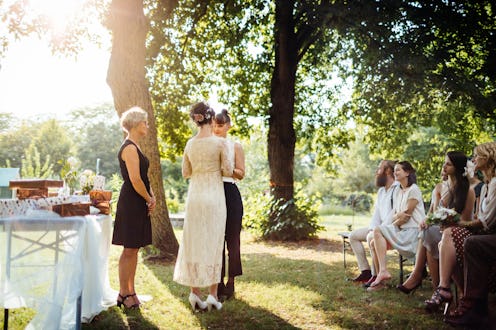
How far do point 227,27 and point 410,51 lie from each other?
6934mm

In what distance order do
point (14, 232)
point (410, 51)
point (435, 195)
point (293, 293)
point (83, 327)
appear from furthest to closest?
1. point (410, 51)
2. point (435, 195)
3. point (293, 293)
4. point (83, 327)
5. point (14, 232)

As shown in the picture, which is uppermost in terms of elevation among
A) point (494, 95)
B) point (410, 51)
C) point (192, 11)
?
point (192, 11)

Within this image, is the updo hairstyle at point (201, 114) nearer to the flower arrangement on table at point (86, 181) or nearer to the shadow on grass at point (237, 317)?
the flower arrangement on table at point (86, 181)

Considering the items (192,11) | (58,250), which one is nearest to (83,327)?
(58,250)

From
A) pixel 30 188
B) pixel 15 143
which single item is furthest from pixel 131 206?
pixel 15 143

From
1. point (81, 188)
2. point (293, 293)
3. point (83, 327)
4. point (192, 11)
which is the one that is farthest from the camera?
point (192, 11)

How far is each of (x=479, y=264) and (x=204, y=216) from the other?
2681 millimetres

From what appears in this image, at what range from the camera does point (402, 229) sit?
6.09 meters

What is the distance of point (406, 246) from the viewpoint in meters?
5.96

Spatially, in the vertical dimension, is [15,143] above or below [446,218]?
above

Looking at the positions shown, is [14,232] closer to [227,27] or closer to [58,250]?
[58,250]

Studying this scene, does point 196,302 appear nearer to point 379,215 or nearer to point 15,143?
point 379,215

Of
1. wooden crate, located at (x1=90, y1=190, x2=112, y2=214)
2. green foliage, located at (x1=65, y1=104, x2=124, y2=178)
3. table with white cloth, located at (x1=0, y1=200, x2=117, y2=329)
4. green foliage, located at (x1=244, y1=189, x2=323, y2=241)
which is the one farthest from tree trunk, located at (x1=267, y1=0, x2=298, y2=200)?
green foliage, located at (x1=65, y1=104, x2=124, y2=178)

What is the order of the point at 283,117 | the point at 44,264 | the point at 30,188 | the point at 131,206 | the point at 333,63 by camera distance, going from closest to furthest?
1. the point at 44,264
2. the point at 30,188
3. the point at 131,206
4. the point at 283,117
5. the point at 333,63
